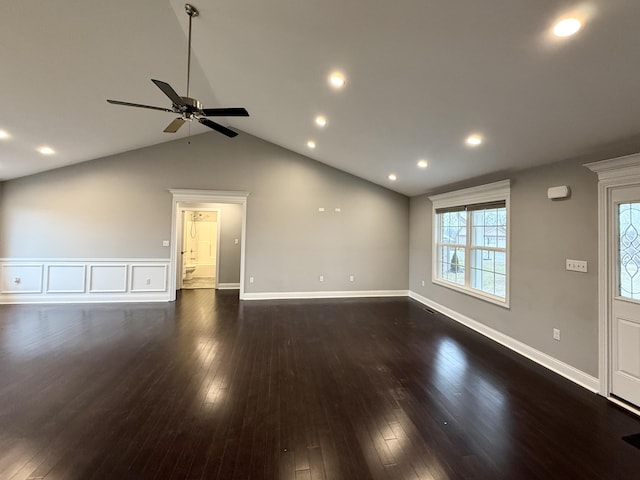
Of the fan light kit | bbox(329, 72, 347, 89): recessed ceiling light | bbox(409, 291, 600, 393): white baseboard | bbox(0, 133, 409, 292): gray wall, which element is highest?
bbox(329, 72, 347, 89): recessed ceiling light

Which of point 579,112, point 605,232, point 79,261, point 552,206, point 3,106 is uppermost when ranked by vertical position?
point 3,106

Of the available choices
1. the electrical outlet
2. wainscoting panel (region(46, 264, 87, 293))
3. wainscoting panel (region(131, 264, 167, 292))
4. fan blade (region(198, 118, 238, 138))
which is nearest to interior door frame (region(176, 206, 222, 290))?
wainscoting panel (region(131, 264, 167, 292))

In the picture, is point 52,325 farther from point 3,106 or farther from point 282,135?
point 282,135

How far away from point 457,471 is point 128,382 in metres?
2.90

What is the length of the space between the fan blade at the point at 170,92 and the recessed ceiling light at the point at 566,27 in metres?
2.60

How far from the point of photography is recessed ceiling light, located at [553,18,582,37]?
66.0 inches

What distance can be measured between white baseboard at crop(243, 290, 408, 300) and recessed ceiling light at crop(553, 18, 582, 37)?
5550 mm

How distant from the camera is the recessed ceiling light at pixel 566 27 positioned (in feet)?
5.50

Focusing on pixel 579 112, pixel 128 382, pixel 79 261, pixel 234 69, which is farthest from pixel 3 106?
pixel 579 112

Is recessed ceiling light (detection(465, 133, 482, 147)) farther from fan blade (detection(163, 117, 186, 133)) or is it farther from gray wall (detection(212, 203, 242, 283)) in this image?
gray wall (detection(212, 203, 242, 283))

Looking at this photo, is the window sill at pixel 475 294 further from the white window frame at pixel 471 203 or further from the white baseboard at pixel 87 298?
the white baseboard at pixel 87 298

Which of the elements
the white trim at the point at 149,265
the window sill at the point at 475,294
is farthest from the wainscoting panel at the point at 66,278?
the window sill at the point at 475,294

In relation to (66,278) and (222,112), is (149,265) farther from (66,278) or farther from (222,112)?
(222,112)

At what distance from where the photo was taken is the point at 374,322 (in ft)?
15.8
